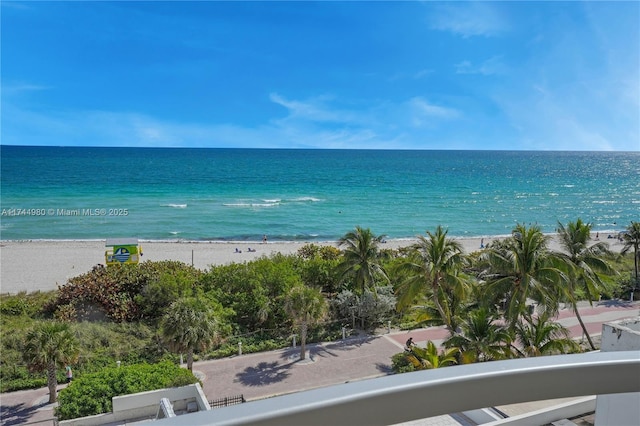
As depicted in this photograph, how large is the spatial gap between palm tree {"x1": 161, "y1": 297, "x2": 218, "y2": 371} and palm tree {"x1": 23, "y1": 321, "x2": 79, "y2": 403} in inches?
104

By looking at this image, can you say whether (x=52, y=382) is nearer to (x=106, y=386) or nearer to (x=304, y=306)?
(x=106, y=386)

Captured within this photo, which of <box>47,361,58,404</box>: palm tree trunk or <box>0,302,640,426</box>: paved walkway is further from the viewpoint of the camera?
<box>0,302,640,426</box>: paved walkway

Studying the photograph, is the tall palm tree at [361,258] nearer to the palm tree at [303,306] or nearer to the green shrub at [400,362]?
the palm tree at [303,306]

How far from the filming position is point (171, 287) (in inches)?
725

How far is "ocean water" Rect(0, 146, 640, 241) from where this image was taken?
43.5 m

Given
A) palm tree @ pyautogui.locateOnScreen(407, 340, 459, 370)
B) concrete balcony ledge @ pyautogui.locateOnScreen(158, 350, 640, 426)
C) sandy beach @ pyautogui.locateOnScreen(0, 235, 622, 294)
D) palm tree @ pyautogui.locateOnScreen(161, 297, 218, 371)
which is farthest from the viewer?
sandy beach @ pyautogui.locateOnScreen(0, 235, 622, 294)

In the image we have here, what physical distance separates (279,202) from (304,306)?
4490 cm

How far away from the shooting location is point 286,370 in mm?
14773

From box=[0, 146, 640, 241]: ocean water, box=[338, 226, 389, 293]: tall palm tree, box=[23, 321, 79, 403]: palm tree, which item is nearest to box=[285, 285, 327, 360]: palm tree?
box=[338, 226, 389, 293]: tall palm tree

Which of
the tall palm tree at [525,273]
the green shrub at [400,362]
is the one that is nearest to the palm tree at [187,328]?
the green shrub at [400,362]

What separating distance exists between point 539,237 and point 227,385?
1102cm

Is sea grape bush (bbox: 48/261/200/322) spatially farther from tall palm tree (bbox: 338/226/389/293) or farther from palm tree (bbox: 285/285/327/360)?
tall palm tree (bbox: 338/226/389/293)

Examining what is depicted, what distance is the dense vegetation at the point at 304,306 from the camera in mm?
12188

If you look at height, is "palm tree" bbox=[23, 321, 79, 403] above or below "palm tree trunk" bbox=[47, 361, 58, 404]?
above
